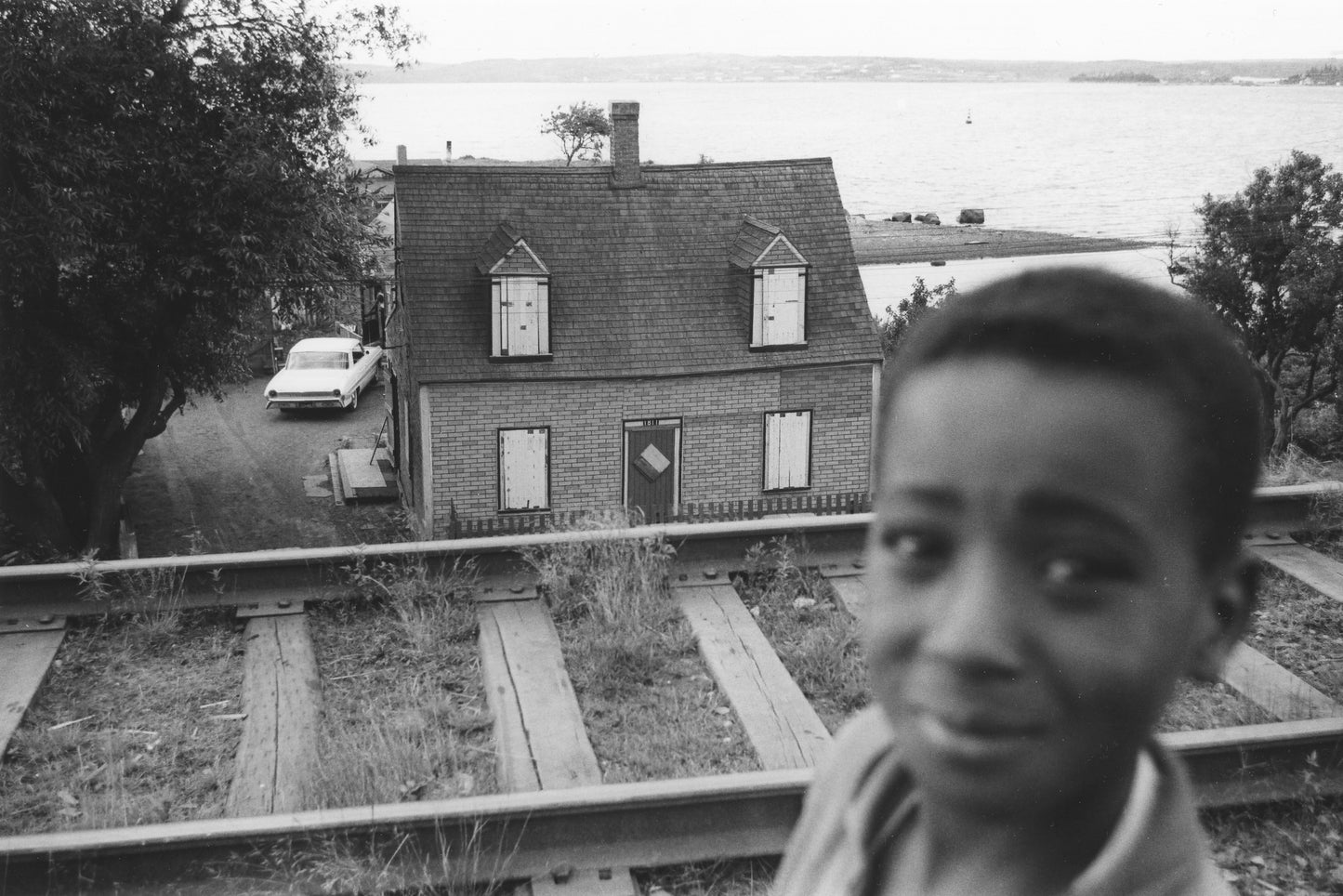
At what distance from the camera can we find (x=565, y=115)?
69.3m

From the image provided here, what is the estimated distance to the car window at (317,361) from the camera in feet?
120

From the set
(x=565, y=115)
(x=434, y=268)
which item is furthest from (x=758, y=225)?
(x=565, y=115)

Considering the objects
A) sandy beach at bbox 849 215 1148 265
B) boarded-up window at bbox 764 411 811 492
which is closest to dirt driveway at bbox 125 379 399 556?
boarded-up window at bbox 764 411 811 492

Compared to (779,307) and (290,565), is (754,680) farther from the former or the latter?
(779,307)

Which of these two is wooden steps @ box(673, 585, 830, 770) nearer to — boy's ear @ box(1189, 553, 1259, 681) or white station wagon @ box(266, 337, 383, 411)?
boy's ear @ box(1189, 553, 1259, 681)

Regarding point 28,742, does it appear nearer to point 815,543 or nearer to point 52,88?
point 815,543

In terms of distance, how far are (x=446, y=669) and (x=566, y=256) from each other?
20.7m

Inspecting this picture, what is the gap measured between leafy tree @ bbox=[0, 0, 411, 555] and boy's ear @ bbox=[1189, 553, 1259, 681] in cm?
2179

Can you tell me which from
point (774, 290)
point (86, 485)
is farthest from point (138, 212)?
point (774, 290)

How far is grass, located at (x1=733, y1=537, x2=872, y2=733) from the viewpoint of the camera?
20.0 ft

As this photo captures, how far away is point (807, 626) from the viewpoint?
22.0 ft

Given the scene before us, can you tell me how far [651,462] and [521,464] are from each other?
2623 mm

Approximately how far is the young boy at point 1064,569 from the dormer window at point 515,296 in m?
24.5

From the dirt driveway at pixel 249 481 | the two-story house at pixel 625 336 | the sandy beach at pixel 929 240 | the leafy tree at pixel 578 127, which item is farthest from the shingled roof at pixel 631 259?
the leafy tree at pixel 578 127
